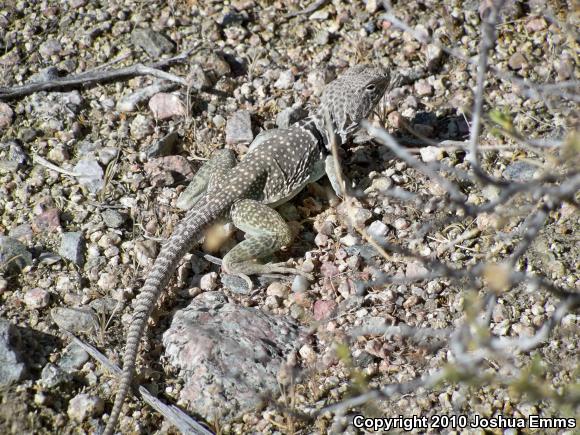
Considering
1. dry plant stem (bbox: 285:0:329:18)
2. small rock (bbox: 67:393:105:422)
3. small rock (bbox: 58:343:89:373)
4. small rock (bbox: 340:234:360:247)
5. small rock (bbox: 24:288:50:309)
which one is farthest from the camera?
dry plant stem (bbox: 285:0:329:18)

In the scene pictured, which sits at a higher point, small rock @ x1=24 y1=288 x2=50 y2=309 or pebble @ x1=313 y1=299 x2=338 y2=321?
small rock @ x1=24 y1=288 x2=50 y2=309

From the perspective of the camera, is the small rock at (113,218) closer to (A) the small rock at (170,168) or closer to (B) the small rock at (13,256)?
(A) the small rock at (170,168)

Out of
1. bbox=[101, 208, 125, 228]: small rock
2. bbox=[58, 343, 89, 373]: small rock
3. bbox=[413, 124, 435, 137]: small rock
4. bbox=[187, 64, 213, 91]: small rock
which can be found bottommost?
bbox=[413, 124, 435, 137]: small rock

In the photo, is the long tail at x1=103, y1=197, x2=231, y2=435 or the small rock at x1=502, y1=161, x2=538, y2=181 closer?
the long tail at x1=103, y1=197, x2=231, y2=435

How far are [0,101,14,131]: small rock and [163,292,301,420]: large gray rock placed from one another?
2.56m

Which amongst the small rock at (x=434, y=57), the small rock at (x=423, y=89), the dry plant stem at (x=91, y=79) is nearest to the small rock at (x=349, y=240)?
the small rock at (x=423, y=89)

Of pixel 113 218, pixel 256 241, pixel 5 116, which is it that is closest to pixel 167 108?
pixel 113 218

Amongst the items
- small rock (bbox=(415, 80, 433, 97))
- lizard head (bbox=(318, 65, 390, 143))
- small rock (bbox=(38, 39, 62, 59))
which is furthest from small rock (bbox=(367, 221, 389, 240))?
small rock (bbox=(38, 39, 62, 59))

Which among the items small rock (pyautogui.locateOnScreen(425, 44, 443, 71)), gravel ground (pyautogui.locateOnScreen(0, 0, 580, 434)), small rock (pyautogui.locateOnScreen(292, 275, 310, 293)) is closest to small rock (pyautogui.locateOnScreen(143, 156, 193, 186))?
gravel ground (pyautogui.locateOnScreen(0, 0, 580, 434))

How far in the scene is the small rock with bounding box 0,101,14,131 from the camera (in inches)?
219

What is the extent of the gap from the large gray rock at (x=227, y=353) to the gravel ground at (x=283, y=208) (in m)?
0.11

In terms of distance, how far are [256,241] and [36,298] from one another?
1.66 m

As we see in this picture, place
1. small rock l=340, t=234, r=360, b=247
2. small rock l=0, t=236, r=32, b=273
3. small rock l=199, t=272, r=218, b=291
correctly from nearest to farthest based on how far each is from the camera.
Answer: small rock l=0, t=236, r=32, b=273, small rock l=199, t=272, r=218, b=291, small rock l=340, t=234, r=360, b=247

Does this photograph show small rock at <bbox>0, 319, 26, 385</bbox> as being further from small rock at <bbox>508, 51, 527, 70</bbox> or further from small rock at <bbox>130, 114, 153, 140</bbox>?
small rock at <bbox>508, 51, 527, 70</bbox>
